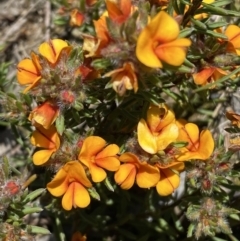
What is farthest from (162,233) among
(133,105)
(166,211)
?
(133,105)

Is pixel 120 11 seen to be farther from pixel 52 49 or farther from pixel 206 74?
pixel 206 74

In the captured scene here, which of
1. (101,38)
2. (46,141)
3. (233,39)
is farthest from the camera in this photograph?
(233,39)

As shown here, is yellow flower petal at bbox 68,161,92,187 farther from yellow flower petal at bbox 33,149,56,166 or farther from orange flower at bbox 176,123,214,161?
orange flower at bbox 176,123,214,161

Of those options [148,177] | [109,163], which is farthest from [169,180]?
[109,163]

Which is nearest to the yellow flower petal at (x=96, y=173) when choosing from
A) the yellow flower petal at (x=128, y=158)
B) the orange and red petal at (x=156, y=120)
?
the yellow flower petal at (x=128, y=158)

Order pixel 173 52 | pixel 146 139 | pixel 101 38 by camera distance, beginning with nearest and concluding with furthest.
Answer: pixel 173 52
pixel 101 38
pixel 146 139

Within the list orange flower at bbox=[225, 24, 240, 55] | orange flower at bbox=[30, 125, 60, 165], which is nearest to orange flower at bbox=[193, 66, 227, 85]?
orange flower at bbox=[225, 24, 240, 55]
